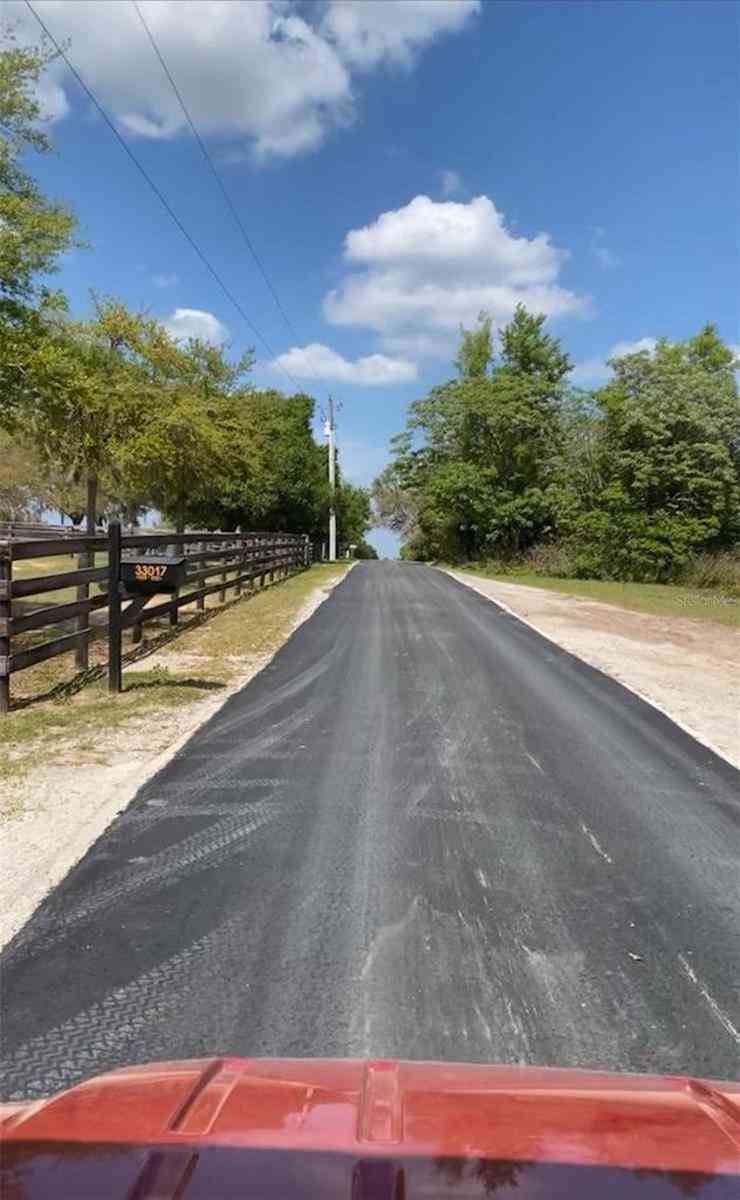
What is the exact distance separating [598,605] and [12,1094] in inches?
775

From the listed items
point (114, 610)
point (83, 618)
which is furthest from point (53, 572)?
point (114, 610)

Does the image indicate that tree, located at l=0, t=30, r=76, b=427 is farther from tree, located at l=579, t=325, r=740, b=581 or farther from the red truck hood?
tree, located at l=579, t=325, r=740, b=581

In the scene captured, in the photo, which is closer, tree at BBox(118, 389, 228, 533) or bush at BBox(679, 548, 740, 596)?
tree at BBox(118, 389, 228, 533)

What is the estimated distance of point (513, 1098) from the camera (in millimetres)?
1826

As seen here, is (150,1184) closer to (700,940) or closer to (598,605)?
(700,940)

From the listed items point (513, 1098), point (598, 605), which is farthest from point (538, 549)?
point (513, 1098)

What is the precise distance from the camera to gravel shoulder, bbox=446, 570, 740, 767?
823cm

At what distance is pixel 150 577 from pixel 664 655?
7507 mm

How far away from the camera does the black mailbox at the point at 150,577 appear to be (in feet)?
28.5

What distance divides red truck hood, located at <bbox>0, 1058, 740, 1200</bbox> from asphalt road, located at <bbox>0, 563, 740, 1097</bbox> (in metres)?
0.94

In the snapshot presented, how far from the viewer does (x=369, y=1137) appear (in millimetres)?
1611

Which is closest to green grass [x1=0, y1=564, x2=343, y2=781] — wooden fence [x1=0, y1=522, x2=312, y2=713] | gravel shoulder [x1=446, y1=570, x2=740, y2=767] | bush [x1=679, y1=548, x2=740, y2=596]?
wooden fence [x1=0, y1=522, x2=312, y2=713]

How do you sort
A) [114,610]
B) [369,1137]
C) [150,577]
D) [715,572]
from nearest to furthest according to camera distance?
[369,1137] < [114,610] < [150,577] < [715,572]

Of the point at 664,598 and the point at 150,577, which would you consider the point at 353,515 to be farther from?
the point at 150,577
